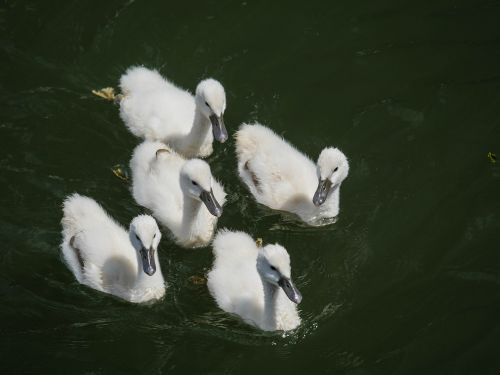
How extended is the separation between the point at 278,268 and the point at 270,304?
0.51 metres

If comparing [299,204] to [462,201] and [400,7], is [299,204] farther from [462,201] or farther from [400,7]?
[400,7]

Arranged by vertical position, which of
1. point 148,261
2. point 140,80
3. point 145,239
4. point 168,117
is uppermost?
point 140,80

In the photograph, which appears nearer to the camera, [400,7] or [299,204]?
[299,204]

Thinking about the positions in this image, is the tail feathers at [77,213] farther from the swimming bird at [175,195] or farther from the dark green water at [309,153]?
the swimming bird at [175,195]

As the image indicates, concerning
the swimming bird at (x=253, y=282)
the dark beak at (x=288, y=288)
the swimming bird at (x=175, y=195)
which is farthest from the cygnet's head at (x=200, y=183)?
the dark beak at (x=288, y=288)

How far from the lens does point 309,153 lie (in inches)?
344

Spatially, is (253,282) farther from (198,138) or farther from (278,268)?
(198,138)

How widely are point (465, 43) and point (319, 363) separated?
15.1ft

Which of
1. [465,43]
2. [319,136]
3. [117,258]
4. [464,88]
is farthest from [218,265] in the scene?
[465,43]

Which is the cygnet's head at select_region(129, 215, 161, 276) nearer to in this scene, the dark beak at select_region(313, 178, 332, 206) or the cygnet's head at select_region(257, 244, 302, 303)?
the cygnet's head at select_region(257, 244, 302, 303)

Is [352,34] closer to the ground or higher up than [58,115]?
higher up

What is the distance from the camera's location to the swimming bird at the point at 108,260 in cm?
723

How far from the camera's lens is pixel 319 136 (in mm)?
8820

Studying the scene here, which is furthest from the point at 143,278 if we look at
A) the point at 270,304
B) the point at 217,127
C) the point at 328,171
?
the point at 328,171
